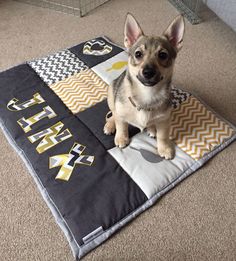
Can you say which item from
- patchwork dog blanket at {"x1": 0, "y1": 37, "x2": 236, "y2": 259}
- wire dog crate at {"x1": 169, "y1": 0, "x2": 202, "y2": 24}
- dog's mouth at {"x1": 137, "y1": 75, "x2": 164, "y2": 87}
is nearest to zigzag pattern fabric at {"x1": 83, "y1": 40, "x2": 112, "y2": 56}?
patchwork dog blanket at {"x1": 0, "y1": 37, "x2": 236, "y2": 259}

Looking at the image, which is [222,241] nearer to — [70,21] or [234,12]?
[234,12]

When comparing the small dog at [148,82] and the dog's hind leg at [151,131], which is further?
the dog's hind leg at [151,131]

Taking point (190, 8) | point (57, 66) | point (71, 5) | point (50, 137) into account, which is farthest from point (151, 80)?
point (71, 5)

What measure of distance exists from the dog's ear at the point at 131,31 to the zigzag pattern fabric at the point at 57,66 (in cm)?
73

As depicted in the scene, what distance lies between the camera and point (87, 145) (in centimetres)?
153

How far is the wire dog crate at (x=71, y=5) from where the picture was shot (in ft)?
8.75

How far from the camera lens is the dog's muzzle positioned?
3.74ft

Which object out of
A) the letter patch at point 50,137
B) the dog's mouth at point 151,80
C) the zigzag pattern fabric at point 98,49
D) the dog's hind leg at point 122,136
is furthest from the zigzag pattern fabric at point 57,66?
Answer: the dog's mouth at point 151,80

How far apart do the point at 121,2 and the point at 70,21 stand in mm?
579

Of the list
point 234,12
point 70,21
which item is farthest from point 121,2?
point 234,12

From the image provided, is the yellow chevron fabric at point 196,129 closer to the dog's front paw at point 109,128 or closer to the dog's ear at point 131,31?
the dog's front paw at point 109,128

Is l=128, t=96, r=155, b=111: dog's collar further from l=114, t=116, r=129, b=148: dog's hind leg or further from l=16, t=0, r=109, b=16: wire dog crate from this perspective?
l=16, t=0, r=109, b=16: wire dog crate

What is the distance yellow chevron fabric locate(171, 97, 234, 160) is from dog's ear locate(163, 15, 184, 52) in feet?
1.63

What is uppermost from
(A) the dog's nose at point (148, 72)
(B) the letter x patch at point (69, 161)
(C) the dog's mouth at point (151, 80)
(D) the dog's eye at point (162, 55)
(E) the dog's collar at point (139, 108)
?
(D) the dog's eye at point (162, 55)
